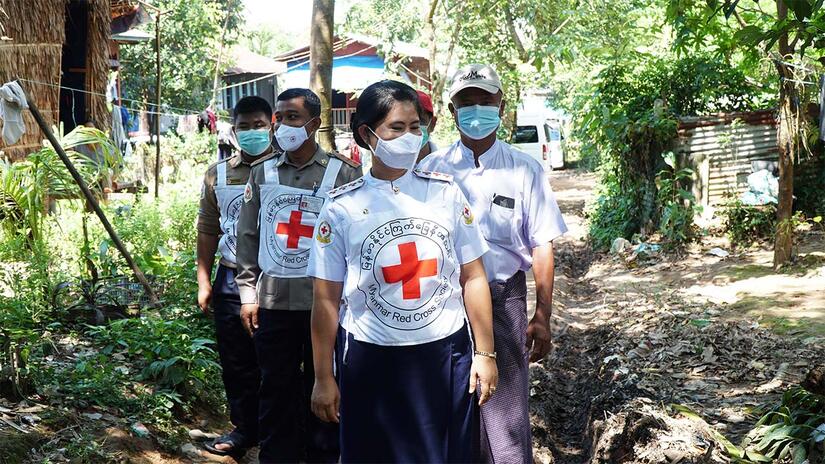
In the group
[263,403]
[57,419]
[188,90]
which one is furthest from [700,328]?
[188,90]

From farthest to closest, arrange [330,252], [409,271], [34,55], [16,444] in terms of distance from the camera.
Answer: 1. [34,55]
2. [16,444]
3. [330,252]
4. [409,271]

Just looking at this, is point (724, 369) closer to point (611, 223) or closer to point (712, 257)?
point (712, 257)

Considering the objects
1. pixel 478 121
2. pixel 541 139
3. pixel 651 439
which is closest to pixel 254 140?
pixel 478 121

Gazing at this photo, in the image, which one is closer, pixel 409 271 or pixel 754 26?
pixel 409 271

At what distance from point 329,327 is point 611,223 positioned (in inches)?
416

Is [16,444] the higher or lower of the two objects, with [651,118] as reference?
lower

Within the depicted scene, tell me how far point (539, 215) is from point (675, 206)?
24.9 feet

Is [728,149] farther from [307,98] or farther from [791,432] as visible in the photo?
[307,98]

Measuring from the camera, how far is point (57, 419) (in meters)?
4.58

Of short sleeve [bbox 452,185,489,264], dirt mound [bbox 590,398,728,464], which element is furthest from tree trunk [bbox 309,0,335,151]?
short sleeve [bbox 452,185,489,264]

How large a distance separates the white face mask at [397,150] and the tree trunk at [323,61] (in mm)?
4025

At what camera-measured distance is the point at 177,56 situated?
2544 cm

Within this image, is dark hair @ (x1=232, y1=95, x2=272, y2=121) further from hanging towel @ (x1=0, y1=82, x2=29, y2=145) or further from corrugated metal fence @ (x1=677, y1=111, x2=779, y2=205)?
corrugated metal fence @ (x1=677, y1=111, x2=779, y2=205)

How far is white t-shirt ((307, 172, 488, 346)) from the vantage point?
3012 millimetres
